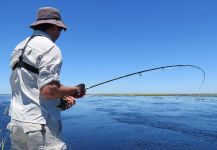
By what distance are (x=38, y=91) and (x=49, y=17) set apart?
0.89m

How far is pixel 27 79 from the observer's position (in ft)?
11.3

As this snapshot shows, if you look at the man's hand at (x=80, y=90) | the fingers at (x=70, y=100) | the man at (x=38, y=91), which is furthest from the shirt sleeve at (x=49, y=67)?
the fingers at (x=70, y=100)

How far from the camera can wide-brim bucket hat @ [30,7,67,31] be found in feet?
11.8

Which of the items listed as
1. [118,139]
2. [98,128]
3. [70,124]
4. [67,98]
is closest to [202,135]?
[118,139]

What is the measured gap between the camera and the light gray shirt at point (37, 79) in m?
3.29

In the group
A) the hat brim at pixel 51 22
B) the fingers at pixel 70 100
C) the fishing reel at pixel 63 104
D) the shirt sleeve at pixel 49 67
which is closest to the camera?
the shirt sleeve at pixel 49 67

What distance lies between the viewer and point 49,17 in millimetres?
3623

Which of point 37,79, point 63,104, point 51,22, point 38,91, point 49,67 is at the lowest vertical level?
point 63,104

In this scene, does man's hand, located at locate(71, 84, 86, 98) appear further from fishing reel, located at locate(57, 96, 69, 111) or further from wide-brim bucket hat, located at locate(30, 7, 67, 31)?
wide-brim bucket hat, located at locate(30, 7, 67, 31)

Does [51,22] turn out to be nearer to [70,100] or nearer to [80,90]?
[80,90]

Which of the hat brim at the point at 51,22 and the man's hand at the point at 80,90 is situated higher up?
the hat brim at the point at 51,22

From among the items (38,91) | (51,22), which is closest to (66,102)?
(38,91)

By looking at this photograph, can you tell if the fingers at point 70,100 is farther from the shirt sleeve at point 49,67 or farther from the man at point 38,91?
the shirt sleeve at point 49,67

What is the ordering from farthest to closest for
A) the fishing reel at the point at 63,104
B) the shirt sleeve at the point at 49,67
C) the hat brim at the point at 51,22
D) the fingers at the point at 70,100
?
the fingers at the point at 70,100, the fishing reel at the point at 63,104, the hat brim at the point at 51,22, the shirt sleeve at the point at 49,67
